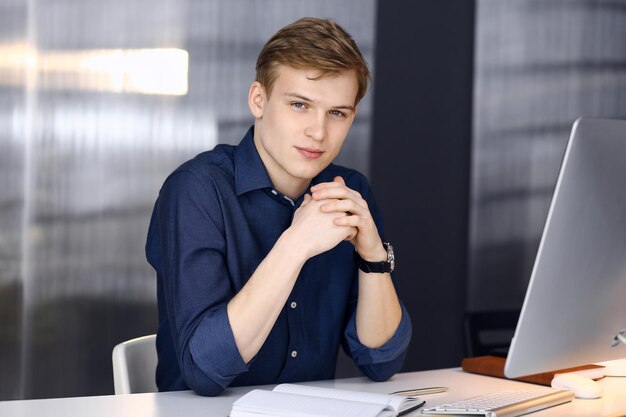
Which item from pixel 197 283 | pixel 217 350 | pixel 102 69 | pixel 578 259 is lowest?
pixel 217 350

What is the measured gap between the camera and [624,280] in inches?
59.2

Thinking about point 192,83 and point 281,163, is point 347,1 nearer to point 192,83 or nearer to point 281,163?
point 192,83

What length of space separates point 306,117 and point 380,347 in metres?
0.51

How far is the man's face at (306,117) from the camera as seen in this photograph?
1.86 m

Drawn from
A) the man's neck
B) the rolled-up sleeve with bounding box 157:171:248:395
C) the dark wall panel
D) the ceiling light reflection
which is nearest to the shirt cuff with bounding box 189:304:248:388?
the rolled-up sleeve with bounding box 157:171:248:395

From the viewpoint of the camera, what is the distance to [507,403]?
1559mm

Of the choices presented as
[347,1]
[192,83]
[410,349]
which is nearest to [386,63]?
[347,1]

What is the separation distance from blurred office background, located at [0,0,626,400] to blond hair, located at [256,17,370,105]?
113 centimetres

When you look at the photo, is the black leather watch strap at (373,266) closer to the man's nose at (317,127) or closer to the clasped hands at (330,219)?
the clasped hands at (330,219)

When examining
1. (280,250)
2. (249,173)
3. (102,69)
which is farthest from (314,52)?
(102,69)

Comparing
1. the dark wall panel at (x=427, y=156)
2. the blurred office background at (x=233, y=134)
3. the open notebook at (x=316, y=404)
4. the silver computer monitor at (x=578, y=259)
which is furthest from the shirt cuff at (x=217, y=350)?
the dark wall panel at (x=427, y=156)

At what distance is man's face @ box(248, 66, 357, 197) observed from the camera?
6.11ft

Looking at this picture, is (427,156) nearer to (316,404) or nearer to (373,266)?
(373,266)

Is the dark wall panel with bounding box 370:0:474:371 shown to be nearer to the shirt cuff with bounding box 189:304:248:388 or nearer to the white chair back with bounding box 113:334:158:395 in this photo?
the white chair back with bounding box 113:334:158:395
